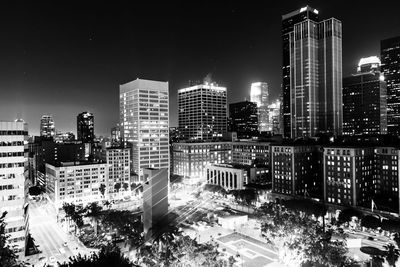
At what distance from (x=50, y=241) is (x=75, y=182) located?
146 ft

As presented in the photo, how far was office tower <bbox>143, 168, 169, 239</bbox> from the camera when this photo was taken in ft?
230

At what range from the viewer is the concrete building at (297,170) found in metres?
104

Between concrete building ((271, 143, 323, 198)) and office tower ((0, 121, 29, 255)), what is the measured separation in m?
79.8

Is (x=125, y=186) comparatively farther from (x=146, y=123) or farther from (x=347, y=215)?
(x=347, y=215)

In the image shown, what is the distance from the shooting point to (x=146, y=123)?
14775 centimetres

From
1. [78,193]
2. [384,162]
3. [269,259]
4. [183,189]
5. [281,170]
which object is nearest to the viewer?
[269,259]

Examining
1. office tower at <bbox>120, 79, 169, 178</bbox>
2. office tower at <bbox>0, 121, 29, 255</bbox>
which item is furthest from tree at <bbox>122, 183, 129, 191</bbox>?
office tower at <bbox>0, 121, 29, 255</bbox>

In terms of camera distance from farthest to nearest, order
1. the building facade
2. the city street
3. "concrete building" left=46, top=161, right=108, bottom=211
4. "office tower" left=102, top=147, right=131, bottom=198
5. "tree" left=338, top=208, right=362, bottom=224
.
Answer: "office tower" left=102, top=147, right=131, bottom=198
the building facade
"concrete building" left=46, top=161, right=108, bottom=211
"tree" left=338, top=208, right=362, bottom=224
the city street

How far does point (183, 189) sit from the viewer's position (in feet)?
461

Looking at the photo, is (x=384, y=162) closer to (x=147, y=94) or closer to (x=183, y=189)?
(x=183, y=189)

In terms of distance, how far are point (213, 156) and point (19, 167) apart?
11372 centimetres

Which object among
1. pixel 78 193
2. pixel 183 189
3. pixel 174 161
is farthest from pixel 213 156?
pixel 78 193

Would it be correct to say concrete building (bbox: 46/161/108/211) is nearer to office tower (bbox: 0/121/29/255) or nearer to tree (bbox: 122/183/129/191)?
tree (bbox: 122/183/129/191)

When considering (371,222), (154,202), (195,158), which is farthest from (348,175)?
(195,158)
